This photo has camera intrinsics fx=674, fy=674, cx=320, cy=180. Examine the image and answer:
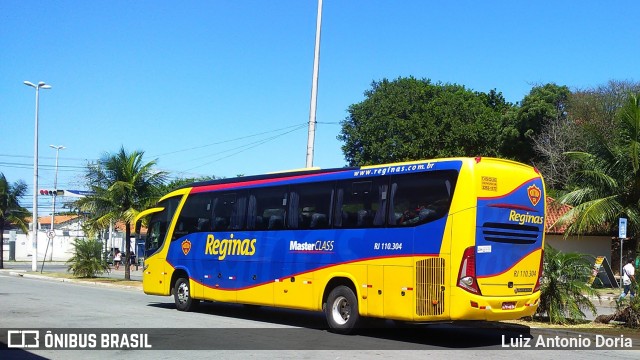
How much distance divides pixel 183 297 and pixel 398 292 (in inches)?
311

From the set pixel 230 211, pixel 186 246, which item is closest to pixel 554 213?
pixel 186 246

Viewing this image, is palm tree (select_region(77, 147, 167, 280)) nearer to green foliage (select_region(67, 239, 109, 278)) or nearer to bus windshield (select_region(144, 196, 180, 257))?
green foliage (select_region(67, 239, 109, 278))

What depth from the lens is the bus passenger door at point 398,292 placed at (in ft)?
40.2

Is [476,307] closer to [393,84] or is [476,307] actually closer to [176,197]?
[176,197]

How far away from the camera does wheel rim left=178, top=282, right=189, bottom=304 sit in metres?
18.3

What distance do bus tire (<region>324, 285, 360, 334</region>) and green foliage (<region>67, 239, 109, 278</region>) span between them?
2228 centimetres

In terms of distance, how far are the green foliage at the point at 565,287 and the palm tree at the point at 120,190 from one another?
20.1m

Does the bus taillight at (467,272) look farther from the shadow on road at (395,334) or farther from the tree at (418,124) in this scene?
the tree at (418,124)

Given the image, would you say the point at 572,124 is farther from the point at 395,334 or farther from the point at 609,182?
the point at 395,334

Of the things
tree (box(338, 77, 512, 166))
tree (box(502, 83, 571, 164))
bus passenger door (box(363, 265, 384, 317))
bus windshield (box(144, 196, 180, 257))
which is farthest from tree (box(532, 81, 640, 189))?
bus passenger door (box(363, 265, 384, 317))

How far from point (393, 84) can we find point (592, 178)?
95.8 feet

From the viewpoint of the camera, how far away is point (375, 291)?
12977mm

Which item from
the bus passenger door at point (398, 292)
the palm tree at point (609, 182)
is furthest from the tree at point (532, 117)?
the bus passenger door at point (398, 292)

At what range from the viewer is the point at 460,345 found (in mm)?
12492
